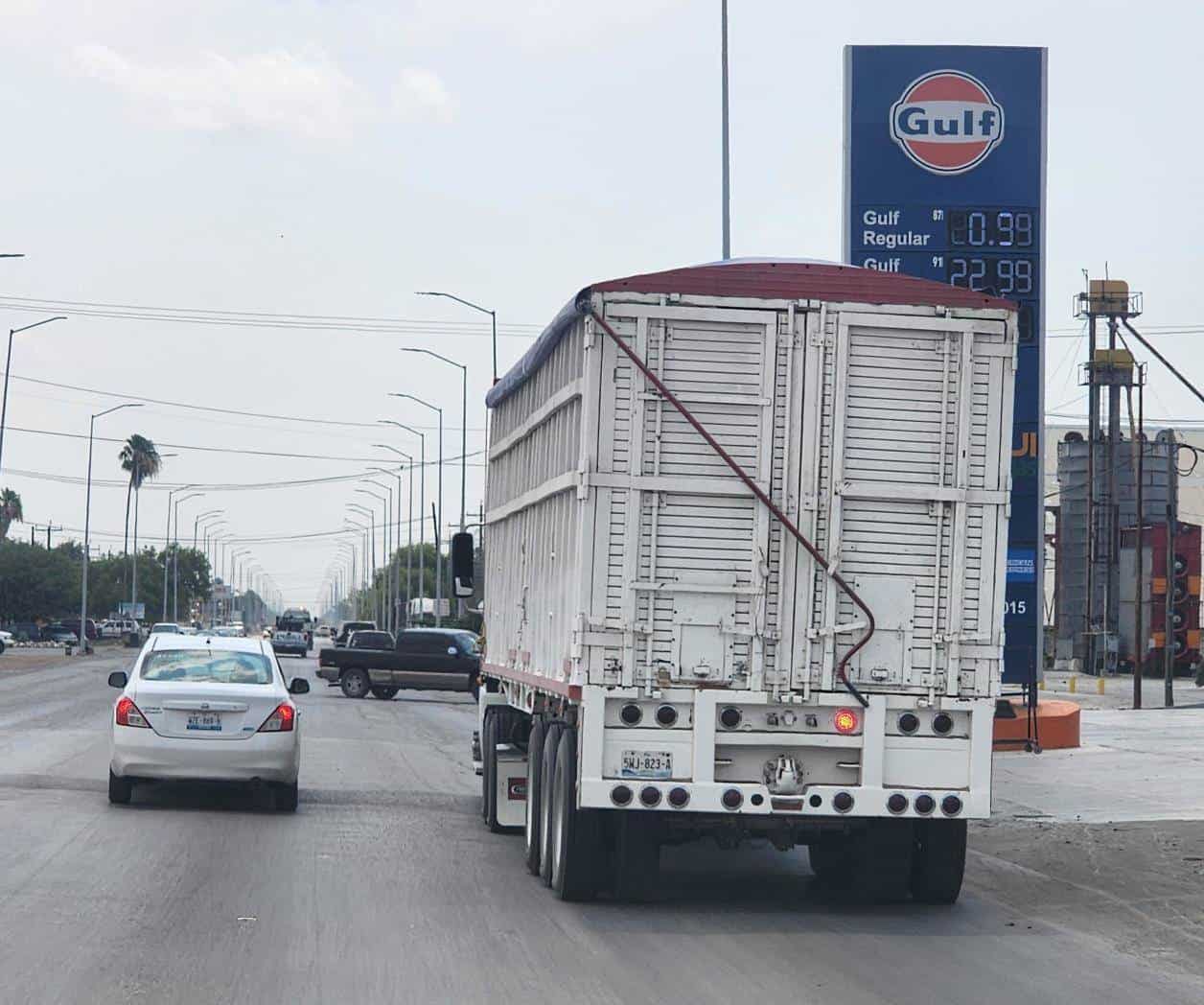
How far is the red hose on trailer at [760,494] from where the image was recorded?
1161cm

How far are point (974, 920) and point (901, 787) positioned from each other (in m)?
1.29

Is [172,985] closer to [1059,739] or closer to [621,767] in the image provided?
[621,767]

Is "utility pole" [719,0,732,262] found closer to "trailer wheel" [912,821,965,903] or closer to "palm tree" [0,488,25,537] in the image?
"trailer wheel" [912,821,965,903]

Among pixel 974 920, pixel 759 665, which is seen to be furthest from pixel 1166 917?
pixel 759 665

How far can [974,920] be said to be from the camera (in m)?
12.3

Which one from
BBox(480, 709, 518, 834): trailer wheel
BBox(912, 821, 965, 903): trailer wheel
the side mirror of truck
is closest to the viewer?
BBox(912, 821, 965, 903): trailer wheel

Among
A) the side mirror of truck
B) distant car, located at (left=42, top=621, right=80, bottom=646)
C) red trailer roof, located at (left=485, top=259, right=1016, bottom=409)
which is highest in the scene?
red trailer roof, located at (left=485, top=259, right=1016, bottom=409)

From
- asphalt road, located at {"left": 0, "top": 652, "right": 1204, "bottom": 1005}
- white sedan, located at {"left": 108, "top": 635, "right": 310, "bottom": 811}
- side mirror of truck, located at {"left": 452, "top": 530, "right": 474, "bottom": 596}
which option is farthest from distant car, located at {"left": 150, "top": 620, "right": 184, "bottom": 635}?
side mirror of truck, located at {"left": 452, "top": 530, "right": 474, "bottom": 596}

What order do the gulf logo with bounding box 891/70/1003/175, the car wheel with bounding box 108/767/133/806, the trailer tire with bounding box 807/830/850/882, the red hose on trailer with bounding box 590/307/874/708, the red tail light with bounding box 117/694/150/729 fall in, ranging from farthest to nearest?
the gulf logo with bounding box 891/70/1003/175 < the car wheel with bounding box 108/767/133/806 < the red tail light with bounding box 117/694/150/729 < the trailer tire with bounding box 807/830/850/882 < the red hose on trailer with bounding box 590/307/874/708

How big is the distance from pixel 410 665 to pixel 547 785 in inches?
1383

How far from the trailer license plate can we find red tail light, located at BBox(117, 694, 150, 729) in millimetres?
6867

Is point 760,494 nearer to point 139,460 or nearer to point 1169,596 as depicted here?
point 1169,596

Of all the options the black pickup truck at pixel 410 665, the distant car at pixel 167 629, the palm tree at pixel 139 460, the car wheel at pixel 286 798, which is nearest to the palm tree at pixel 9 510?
the palm tree at pixel 139 460

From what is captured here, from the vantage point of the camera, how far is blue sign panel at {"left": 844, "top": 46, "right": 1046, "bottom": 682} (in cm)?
2531
